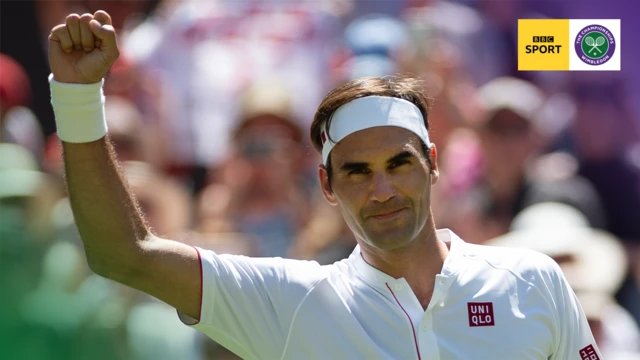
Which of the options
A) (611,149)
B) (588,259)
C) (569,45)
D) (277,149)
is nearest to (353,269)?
(569,45)

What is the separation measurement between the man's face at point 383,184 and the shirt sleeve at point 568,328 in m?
0.47

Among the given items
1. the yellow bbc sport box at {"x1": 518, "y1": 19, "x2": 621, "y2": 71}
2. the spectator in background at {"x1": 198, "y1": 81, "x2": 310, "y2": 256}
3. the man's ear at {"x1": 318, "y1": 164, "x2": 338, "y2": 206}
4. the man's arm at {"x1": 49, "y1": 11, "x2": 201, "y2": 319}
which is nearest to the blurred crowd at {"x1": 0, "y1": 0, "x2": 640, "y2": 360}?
the spectator in background at {"x1": 198, "y1": 81, "x2": 310, "y2": 256}

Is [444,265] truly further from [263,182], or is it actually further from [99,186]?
[263,182]

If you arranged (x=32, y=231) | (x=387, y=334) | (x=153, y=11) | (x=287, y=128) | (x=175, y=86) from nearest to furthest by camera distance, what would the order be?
1. (x=387, y=334)
2. (x=32, y=231)
3. (x=287, y=128)
4. (x=175, y=86)
5. (x=153, y=11)

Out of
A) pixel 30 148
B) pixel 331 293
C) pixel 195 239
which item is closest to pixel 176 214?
pixel 195 239

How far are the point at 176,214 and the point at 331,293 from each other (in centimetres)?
299

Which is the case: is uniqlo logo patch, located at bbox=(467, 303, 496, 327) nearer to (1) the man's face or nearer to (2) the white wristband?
(1) the man's face

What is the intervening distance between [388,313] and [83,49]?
122 cm

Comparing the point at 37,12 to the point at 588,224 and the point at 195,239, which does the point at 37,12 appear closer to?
the point at 195,239

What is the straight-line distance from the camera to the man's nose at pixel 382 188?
3684 millimetres

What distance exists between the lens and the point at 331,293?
3717 mm

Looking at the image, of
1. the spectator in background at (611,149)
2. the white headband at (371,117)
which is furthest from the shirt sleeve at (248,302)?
the spectator in background at (611,149)

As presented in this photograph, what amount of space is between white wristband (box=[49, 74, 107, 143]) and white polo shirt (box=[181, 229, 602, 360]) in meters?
0.51

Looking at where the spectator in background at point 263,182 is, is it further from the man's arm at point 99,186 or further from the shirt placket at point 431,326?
the man's arm at point 99,186
